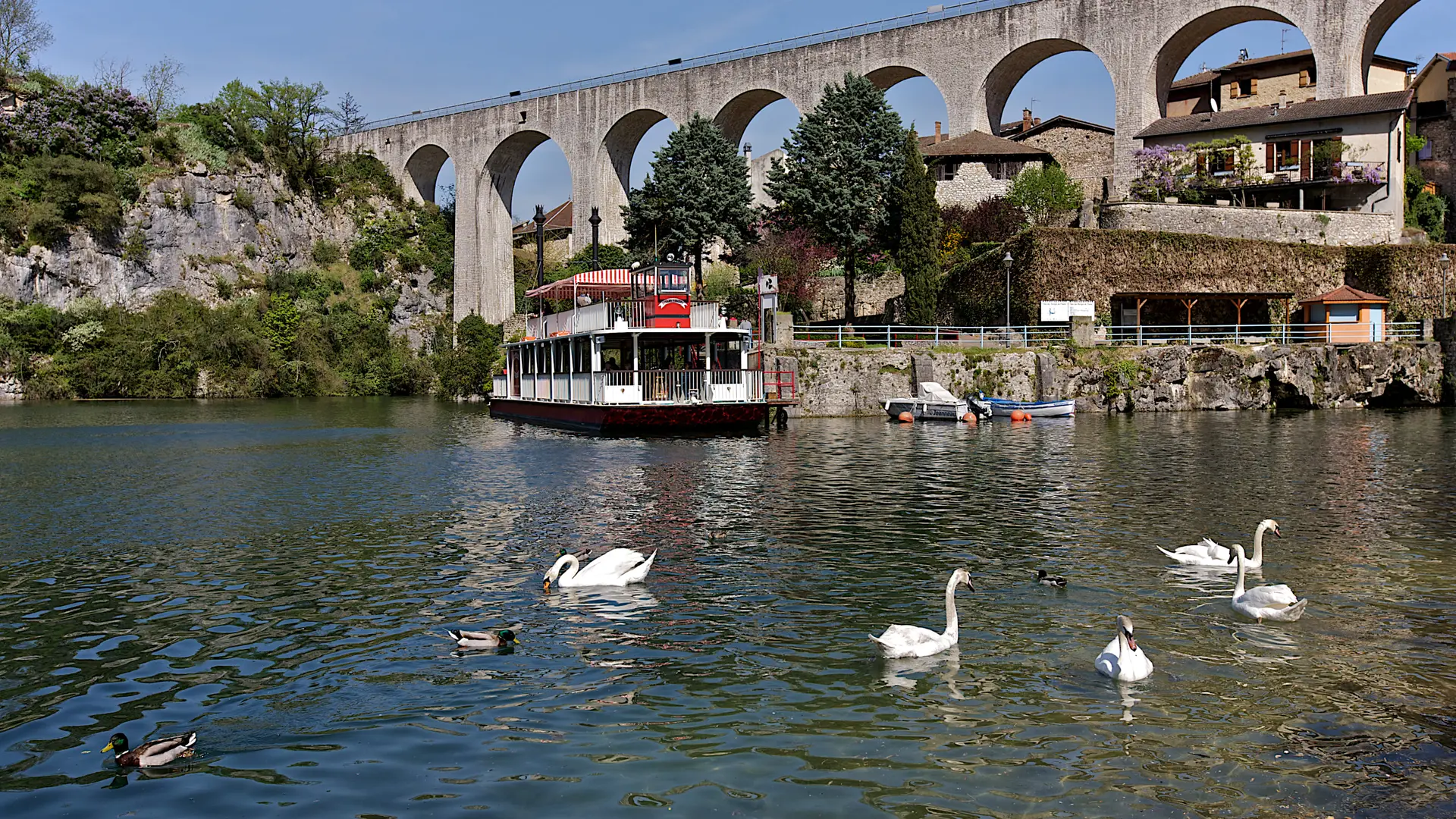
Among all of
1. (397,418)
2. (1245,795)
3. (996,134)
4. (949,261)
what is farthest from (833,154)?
(1245,795)

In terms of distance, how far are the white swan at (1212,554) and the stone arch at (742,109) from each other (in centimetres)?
4749

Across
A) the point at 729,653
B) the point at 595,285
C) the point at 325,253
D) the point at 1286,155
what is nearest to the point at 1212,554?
the point at 729,653

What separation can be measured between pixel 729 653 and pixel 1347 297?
1622 inches

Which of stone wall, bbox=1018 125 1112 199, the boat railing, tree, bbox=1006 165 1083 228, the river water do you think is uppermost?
stone wall, bbox=1018 125 1112 199

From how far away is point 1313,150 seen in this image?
46344mm

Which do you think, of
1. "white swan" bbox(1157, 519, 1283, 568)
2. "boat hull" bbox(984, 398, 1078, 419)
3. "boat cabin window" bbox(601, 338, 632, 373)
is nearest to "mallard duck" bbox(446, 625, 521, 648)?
"white swan" bbox(1157, 519, 1283, 568)

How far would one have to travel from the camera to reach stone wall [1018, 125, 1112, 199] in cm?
6306

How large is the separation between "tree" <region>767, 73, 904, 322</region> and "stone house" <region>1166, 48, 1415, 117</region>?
2215cm

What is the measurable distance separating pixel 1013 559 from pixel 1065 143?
5658 centimetres

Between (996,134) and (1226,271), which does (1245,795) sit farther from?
(996,134)

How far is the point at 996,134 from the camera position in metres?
55.8

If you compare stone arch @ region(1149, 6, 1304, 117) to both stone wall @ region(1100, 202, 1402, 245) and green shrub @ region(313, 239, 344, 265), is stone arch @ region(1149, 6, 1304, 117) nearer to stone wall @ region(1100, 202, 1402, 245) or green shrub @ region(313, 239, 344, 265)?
stone wall @ region(1100, 202, 1402, 245)

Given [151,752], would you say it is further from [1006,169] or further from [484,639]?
Result: [1006,169]

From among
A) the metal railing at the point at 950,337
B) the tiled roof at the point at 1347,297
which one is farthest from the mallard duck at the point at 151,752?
the tiled roof at the point at 1347,297
